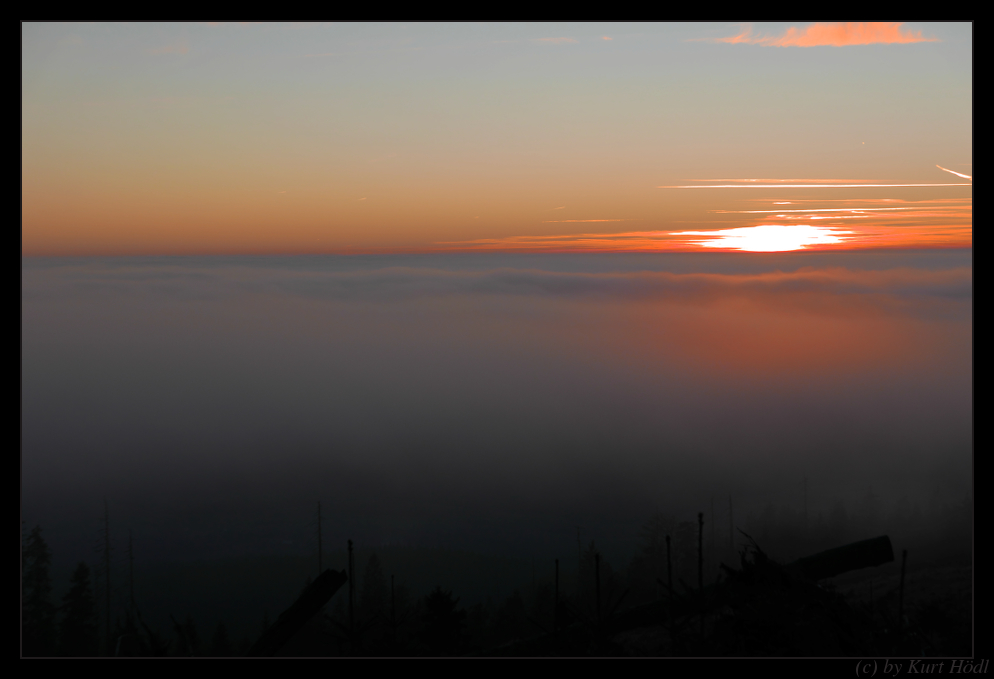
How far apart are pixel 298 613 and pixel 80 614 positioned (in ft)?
64.5

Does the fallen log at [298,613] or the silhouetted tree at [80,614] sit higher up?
the fallen log at [298,613]

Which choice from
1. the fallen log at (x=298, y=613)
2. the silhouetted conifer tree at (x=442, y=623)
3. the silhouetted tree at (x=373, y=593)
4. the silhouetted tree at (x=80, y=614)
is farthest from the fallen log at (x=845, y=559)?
the silhouetted tree at (x=80, y=614)

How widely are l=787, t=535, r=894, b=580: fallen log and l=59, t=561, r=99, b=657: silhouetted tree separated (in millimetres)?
22946

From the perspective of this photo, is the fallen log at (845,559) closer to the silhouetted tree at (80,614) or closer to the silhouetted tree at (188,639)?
the silhouetted tree at (188,639)

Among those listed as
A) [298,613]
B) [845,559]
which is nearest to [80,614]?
[298,613]

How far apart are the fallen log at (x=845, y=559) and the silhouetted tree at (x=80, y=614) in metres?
22.9

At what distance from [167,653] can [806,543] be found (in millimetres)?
79715

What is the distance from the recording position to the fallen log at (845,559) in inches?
350

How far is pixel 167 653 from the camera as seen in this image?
8.00 metres

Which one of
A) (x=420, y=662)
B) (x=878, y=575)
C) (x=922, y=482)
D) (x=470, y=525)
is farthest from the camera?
(x=470, y=525)

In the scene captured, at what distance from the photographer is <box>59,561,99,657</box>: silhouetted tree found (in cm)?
2177

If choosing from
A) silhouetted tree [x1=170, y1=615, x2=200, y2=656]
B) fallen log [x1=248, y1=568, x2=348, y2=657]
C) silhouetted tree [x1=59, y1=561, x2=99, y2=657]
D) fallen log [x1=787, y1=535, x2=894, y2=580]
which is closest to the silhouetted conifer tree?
fallen log [x1=248, y1=568, x2=348, y2=657]
